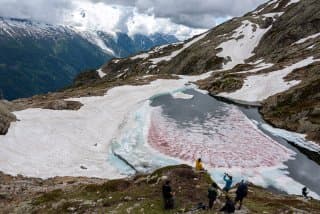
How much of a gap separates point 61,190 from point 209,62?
5933 inches

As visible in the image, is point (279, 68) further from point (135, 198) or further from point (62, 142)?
point (135, 198)

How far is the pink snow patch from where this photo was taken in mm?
59684

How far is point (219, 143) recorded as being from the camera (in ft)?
222

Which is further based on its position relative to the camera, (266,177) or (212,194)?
(266,177)

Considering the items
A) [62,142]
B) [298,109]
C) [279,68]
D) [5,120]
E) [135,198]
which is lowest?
[135,198]

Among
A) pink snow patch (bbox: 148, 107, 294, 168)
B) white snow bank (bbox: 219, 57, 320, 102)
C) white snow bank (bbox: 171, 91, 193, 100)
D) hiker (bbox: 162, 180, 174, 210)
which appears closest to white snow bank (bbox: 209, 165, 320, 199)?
pink snow patch (bbox: 148, 107, 294, 168)

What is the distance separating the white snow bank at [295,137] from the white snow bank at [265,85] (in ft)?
87.3

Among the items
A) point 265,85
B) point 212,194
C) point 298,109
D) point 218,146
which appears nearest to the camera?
point 212,194

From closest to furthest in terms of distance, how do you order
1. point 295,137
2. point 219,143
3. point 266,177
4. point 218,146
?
1. point 266,177
2. point 218,146
3. point 219,143
4. point 295,137

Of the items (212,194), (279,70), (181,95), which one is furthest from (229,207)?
(279,70)

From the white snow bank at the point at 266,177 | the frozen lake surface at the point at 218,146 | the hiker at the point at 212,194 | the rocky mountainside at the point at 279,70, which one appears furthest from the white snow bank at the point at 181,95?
the hiker at the point at 212,194

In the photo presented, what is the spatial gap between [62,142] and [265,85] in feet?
225

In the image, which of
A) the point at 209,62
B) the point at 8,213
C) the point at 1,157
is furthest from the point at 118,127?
the point at 209,62

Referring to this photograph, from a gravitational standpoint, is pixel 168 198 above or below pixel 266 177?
below
